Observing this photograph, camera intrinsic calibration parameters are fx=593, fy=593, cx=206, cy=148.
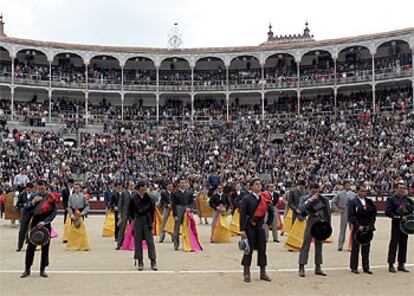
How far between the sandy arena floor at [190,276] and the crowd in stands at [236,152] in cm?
1913

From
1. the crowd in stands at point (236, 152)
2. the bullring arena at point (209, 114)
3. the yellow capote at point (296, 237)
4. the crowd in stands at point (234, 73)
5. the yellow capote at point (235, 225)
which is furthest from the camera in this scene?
the crowd in stands at point (234, 73)

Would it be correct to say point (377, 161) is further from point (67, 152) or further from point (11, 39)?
point (11, 39)

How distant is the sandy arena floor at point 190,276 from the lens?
27.6ft

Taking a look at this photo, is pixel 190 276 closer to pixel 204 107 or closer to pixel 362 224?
pixel 362 224

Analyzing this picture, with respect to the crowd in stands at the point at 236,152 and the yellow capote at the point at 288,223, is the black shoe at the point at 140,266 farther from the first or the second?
the crowd in stands at the point at 236,152

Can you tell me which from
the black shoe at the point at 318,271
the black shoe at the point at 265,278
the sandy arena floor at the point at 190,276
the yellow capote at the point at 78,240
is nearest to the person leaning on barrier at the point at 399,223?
the sandy arena floor at the point at 190,276

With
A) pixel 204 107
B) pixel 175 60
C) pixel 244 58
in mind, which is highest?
pixel 244 58

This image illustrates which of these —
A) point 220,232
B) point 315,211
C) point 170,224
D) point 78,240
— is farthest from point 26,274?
Result: point 220,232

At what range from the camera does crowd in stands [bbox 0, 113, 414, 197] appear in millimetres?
34031

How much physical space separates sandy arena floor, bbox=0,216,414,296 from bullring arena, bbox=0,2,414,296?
9192 mm

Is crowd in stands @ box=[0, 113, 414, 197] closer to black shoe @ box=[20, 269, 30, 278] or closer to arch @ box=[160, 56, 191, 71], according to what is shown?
arch @ box=[160, 56, 191, 71]

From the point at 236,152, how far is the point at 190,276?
29910mm

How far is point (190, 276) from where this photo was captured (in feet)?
31.5

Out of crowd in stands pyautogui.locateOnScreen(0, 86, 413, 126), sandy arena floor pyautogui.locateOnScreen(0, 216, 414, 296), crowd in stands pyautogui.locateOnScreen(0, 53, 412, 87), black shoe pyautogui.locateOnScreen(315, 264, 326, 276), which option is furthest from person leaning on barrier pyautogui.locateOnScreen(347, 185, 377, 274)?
crowd in stands pyautogui.locateOnScreen(0, 53, 412, 87)
